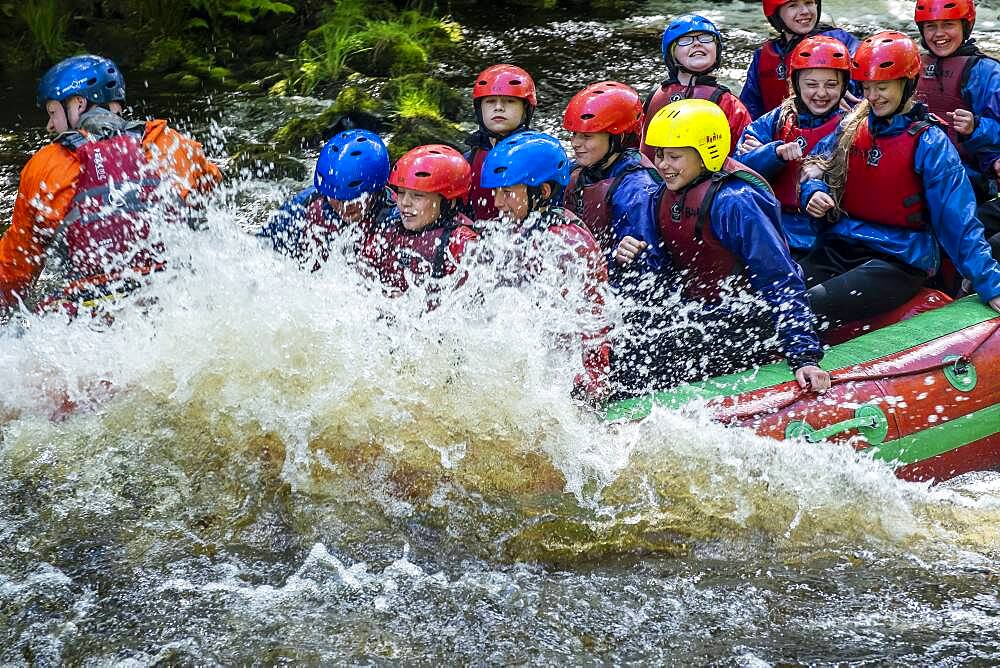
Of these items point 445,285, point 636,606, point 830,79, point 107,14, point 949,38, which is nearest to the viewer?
point 636,606

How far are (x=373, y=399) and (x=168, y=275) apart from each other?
1405 millimetres

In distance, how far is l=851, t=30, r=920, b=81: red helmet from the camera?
5449 mm

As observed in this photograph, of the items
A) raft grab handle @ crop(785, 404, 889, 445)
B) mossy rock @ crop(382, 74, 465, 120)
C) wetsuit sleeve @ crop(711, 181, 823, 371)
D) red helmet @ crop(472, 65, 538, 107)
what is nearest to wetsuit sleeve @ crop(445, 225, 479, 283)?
wetsuit sleeve @ crop(711, 181, 823, 371)

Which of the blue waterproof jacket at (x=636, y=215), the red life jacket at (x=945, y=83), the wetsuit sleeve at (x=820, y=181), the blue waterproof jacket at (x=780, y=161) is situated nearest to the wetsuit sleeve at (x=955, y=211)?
the wetsuit sleeve at (x=820, y=181)

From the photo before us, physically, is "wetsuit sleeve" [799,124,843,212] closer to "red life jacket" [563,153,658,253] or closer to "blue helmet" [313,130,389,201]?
"red life jacket" [563,153,658,253]

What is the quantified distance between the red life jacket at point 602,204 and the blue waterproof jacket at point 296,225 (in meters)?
1.03

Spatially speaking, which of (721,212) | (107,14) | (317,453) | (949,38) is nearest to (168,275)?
(317,453)

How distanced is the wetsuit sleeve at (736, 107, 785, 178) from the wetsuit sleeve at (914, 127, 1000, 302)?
A: 90 cm

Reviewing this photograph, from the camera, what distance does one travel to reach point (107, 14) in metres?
12.9

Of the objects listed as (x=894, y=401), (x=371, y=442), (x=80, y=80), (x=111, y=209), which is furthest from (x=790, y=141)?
(x=80, y=80)

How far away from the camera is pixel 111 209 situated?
5.54m

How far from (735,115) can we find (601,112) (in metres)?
1.53

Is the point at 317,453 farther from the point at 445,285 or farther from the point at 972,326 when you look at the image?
the point at 972,326

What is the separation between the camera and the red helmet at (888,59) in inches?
215
